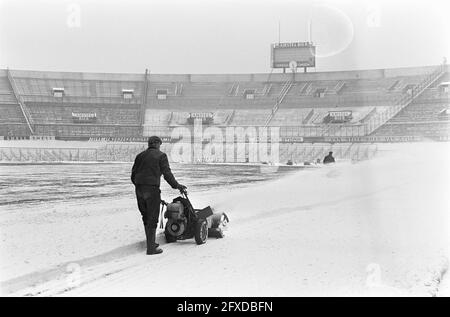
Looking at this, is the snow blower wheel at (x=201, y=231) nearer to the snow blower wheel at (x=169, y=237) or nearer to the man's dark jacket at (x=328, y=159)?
the snow blower wheel at (x=169, y=237)

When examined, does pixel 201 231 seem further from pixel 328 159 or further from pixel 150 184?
pixel 328 159

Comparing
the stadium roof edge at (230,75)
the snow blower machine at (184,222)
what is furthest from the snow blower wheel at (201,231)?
the stadium roof edge at (230,75)

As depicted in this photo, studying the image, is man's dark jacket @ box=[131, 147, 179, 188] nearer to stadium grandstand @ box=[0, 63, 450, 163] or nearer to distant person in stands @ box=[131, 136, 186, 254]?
distant person in stands @ box=[131, 136, 186, 254]

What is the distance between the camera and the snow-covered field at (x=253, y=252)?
195 inches

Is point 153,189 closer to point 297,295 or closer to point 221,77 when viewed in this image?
point 297,295

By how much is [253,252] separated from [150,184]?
1732 mm

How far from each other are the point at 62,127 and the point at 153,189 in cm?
4899

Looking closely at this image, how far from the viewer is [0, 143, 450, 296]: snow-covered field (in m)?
4.96

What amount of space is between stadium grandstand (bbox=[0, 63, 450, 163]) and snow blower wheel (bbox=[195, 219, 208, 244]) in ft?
124

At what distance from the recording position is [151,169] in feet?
21.7

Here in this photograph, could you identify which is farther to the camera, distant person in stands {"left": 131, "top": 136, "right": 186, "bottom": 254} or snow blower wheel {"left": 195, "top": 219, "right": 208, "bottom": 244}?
snow blower wheel {"left": 195, "top": 219, "right": 208, "bottom": 244}

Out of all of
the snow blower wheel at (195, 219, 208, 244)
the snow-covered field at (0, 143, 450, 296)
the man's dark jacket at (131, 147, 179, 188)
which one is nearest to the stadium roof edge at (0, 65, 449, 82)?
the snow-covered field at (0, 143, 450, 296)

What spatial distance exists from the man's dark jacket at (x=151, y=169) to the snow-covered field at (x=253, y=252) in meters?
1.05
